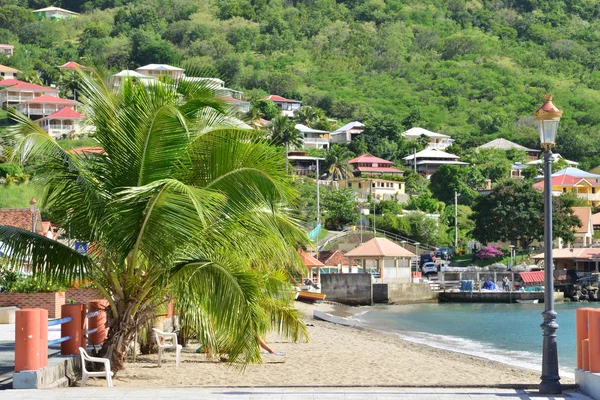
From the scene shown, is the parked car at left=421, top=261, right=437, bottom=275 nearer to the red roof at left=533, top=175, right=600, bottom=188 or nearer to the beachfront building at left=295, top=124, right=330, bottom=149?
the red roof at left=533, top=175, right=600, bottom=188

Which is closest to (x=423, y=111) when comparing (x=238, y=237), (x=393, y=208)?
(x=393, y=208)

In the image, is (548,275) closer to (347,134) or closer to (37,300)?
(37,300)

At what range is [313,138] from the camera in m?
123

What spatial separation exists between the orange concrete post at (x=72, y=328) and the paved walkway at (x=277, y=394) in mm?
1743

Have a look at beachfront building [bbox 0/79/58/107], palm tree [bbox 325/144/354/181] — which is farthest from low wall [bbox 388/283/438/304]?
beachfront building [bbox 0/79/58/107]

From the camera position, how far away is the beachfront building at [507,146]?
12879 cm

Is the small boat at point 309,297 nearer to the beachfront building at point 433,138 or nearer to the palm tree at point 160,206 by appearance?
the palm tree at point 160,206

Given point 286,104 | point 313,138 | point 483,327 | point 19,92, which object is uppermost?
point 286,104

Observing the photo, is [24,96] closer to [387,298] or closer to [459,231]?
[459,231]

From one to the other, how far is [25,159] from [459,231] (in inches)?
2836

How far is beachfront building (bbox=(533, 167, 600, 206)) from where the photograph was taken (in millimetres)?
97625

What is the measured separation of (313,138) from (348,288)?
219 ft

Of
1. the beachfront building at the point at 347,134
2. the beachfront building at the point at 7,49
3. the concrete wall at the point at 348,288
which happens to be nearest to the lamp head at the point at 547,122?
the concrete wall at the point at 348,288

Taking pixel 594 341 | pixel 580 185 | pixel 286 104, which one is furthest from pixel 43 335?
pixel 286 104
